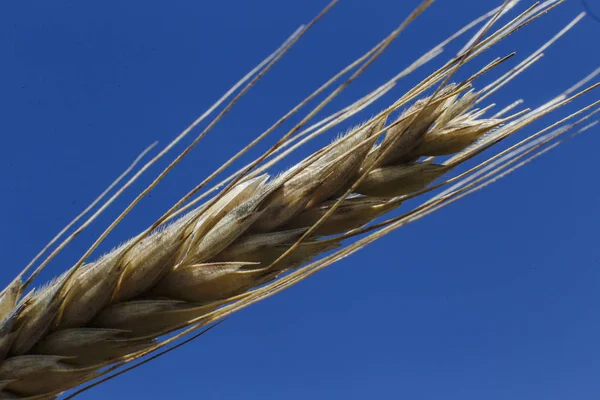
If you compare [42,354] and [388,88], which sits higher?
[388,88]

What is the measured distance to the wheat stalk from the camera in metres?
0.97

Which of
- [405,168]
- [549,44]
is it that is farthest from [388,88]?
[549,44]

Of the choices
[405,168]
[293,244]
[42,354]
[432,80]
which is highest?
[432,80]

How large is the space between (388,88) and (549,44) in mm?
291

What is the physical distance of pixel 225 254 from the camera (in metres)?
1.01

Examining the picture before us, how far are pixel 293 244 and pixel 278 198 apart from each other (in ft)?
0.27

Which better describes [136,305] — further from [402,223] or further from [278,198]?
[402,223]

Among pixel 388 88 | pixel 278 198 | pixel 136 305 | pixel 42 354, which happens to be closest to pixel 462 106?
pixel 388 88

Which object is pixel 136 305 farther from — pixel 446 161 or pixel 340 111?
pixel 446 161

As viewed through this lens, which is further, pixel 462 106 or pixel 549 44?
pixel 462 106

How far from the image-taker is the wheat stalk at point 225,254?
0.97 m

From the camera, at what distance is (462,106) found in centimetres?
107

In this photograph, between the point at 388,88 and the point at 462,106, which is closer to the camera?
the point at 388,88

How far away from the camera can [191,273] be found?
997 mm
